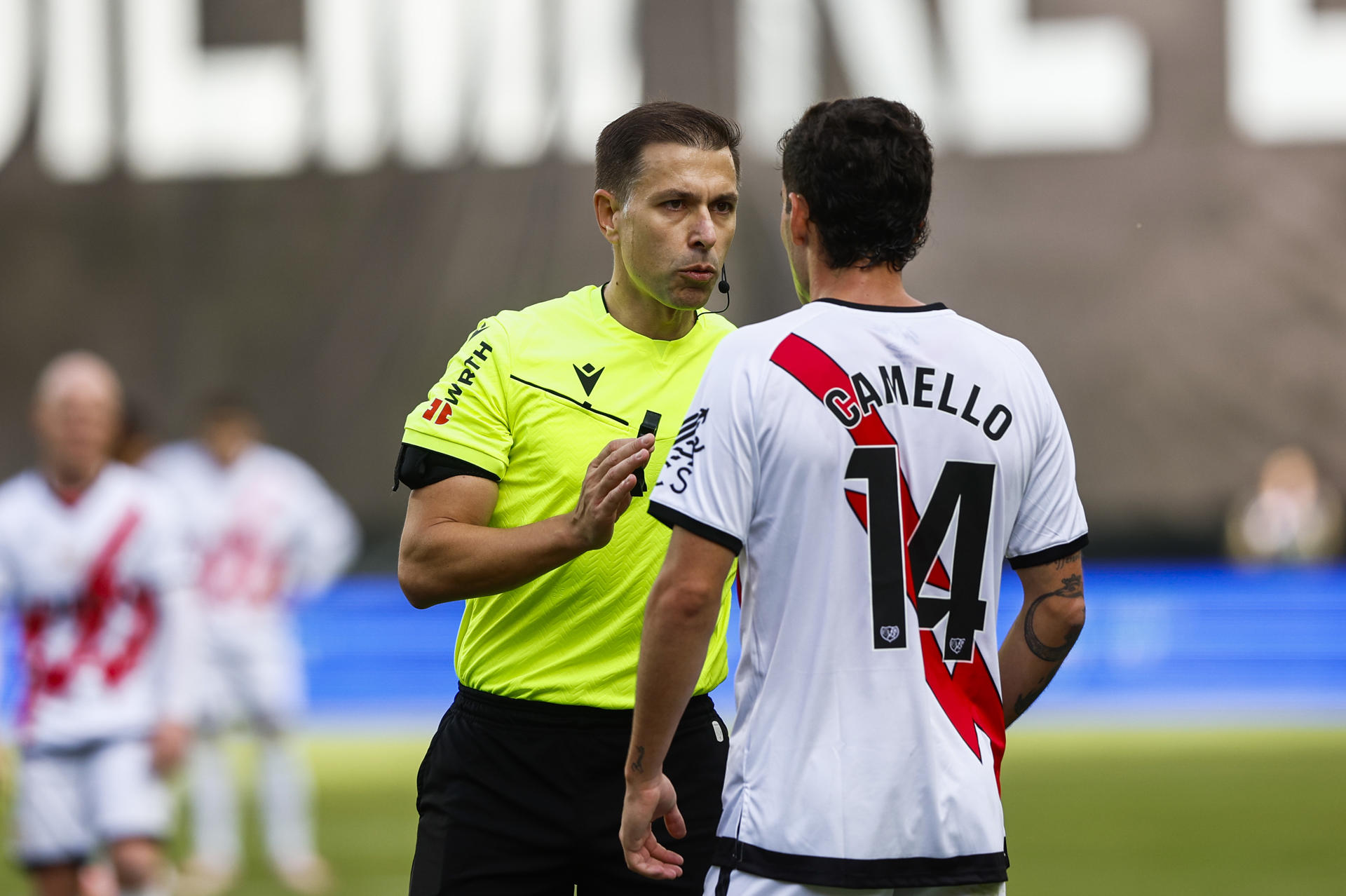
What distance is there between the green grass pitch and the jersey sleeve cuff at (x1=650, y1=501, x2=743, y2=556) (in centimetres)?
508

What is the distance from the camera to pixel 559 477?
3293 millimetres

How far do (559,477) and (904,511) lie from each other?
3.12ft

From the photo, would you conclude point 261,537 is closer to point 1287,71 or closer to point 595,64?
point 595,64

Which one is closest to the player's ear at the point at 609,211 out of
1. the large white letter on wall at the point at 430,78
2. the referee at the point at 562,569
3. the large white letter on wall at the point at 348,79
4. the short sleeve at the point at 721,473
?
the referee at the point at 562,569

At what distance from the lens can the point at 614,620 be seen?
3314 mm

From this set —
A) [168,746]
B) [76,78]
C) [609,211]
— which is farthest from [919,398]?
[76,78]

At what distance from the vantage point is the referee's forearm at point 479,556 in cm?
308

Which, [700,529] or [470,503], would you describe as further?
[470,503]

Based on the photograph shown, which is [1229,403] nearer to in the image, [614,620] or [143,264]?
[143,264]

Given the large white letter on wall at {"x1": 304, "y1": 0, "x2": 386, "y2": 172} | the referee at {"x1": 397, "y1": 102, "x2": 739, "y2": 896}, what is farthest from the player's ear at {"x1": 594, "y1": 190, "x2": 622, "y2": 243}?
the large white letter on wall at {"x1": 304, "y1": 0, "x2": 386, "y2": 172}

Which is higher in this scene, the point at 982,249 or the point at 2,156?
the point at 2,156

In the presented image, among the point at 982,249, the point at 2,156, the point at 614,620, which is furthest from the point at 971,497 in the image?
the point at 2,156

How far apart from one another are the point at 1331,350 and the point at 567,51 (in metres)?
9.25

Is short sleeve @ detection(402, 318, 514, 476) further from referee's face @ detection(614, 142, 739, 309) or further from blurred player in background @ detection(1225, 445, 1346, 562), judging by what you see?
blurred player in background @ detection(1225, 445, 1346, 562)
